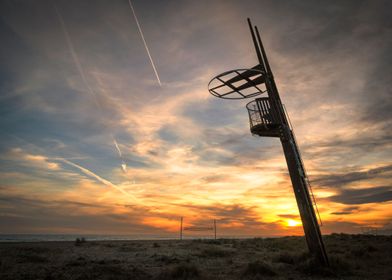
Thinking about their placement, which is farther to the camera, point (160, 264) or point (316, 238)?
point (160, 264)

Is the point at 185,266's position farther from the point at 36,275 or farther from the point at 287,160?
the point at 287,160

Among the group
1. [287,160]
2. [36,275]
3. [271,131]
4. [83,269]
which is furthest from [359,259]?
[36,275]

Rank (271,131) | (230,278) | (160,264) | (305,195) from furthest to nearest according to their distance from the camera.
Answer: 1. (271,131)
2. (160,264)
3. (305,195)
4. (230,278)

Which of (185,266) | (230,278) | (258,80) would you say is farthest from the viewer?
(258,80)

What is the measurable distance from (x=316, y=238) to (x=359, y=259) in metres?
5.67

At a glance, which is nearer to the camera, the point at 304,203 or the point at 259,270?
the point at 259,270

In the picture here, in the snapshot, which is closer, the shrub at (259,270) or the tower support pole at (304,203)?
the shrub at (259,270)

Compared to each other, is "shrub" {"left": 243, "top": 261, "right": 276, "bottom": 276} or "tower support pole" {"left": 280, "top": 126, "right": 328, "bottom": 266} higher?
"tower support pole" {"left": 280, "top": 126, "right": 328, "bottom": 266}

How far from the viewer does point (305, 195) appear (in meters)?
11.7

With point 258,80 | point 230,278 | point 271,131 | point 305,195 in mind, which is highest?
point 258,80

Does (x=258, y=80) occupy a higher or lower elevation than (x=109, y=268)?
higher

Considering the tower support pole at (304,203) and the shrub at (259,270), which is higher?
the tower support pole at (304,203)

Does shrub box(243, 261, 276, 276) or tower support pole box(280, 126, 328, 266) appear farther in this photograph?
tower support pole box(280, 126, 328, 266)

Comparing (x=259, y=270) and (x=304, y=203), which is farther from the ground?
(x=304, y=203)
